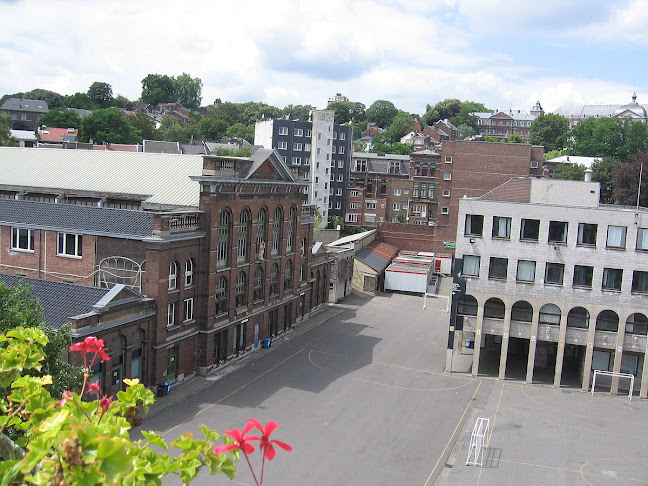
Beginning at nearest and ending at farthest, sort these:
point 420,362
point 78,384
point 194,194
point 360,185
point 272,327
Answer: point 78,384 → point 194,194 → point 420,362 → point 272,327 → point 360,185

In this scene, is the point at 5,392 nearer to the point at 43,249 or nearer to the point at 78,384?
the point at 78,384

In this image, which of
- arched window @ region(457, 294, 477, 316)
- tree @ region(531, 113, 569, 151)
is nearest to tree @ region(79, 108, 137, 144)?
arched window @ region(457, 294, 477, 316)

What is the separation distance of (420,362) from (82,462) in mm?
39582

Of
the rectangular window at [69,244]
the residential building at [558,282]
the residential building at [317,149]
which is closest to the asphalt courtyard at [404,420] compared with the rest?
the residential building at [558,282]

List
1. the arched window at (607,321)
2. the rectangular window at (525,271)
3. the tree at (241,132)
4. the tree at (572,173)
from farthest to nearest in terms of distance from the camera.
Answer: the tree at (241,132), the tree at (572,173), the rectangular window at (525,271), the arched window at (607,321)

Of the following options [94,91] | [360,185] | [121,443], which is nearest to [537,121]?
[360,185]

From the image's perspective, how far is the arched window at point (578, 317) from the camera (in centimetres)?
4009

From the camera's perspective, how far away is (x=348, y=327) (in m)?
52.7

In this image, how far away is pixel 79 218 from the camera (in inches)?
1358

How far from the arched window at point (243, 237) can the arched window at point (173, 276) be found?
6.34 m

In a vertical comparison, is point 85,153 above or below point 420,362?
above

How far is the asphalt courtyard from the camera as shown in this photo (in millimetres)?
27172

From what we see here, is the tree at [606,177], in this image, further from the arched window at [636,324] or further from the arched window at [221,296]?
the arched window at [221,296]

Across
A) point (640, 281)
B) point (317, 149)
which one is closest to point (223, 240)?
point (640, 281)
